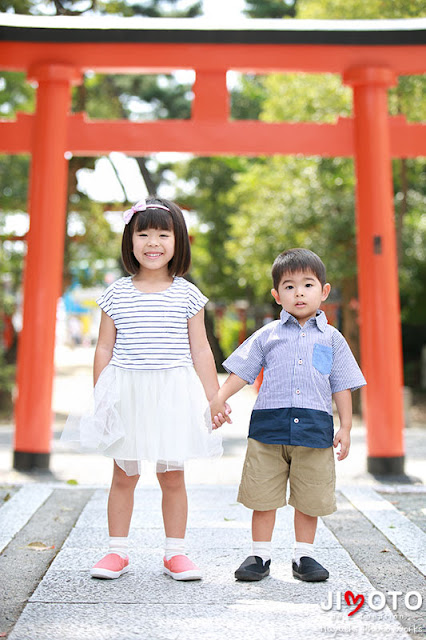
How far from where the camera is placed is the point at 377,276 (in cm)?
537

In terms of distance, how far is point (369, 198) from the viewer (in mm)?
5387

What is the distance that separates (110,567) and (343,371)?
3.87 feet

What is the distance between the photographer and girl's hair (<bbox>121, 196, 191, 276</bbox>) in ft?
9.73

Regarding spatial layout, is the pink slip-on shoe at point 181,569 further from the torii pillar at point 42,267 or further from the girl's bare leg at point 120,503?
the torii pillar at point 42,267

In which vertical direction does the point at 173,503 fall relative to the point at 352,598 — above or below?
above

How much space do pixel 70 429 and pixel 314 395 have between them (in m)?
0.97

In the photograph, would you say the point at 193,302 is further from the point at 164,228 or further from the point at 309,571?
the point at 309,571

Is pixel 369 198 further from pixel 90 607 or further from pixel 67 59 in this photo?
pixel 90 607

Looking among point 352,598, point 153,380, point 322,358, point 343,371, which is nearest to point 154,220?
point 153,380

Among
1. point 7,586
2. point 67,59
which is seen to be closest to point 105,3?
point 67,59

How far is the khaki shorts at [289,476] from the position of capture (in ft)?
9.46

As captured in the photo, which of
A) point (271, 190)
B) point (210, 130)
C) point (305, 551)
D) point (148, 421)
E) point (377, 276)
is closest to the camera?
point (148, 421)

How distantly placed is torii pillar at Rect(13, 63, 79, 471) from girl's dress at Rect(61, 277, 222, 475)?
244 cm

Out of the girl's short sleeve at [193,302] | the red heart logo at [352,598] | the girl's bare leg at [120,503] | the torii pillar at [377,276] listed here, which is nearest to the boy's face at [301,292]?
the girl's short sleeve at [193,302]
